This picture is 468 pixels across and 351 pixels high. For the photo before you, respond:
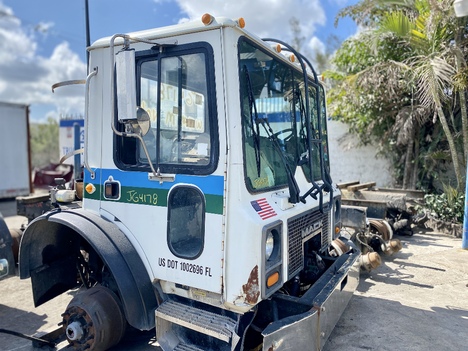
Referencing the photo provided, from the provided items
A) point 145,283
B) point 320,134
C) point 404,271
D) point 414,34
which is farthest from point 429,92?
point 145,283

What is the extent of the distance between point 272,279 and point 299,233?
52 centimetres

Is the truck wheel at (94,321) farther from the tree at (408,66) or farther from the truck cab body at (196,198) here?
the tree at (408,66)

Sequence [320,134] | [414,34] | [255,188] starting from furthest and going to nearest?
[414,34] → [320,134] → [255,188]

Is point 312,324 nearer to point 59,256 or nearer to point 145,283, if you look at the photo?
point 145,283

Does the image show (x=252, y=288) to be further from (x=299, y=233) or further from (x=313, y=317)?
(x=299, y=233)

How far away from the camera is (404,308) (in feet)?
13.5

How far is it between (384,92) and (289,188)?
22.7 ft

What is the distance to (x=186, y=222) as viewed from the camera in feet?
8.76

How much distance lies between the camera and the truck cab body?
246 cm

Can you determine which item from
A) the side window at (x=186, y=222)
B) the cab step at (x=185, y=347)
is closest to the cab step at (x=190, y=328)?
the cab step at (x=185, y=347)

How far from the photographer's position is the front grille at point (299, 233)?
2.82 metres

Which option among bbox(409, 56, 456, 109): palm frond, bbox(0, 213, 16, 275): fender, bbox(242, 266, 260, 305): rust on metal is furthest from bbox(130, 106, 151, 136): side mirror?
bbox(409, 56, 456, 109): palm frond

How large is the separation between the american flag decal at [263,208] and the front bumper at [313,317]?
0.71 m

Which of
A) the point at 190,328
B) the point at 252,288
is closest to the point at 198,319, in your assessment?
the point at 190,328
